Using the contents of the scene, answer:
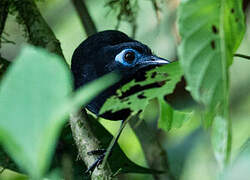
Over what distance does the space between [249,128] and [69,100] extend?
10.8 feet

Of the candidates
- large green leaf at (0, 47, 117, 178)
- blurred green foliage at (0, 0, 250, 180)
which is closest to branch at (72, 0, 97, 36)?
blurred green foliage at (0, 0, 250, 180)

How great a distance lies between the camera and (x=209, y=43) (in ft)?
3.91

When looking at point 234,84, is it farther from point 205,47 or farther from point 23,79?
point 23,79

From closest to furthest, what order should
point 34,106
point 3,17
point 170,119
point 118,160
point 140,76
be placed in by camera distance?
point 34,106 < point 170,119 < point 118,160 < point 140,76 < point 3,17

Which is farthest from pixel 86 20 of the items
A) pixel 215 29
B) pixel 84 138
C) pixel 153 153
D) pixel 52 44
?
pixel 215 29

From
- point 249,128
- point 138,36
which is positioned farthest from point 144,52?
point 138,36

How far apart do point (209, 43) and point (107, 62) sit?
1.57 metres

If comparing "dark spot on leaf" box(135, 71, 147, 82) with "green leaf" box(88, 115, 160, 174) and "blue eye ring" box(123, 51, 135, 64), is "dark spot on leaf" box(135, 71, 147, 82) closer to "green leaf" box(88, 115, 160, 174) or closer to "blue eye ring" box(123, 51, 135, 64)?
"blue eye ring" box(123, 51, 135, 64)

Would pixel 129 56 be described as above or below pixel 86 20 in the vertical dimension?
below

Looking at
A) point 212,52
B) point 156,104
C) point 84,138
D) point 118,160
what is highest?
point 212,52

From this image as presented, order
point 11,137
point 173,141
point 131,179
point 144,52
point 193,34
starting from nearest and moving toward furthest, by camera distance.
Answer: point 11,137 → point 193,34 → point 144,52 → point 131,179 → point 173,141

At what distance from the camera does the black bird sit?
8.74 feet

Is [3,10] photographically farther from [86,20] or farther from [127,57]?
[127,57]

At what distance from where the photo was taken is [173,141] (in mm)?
3803
